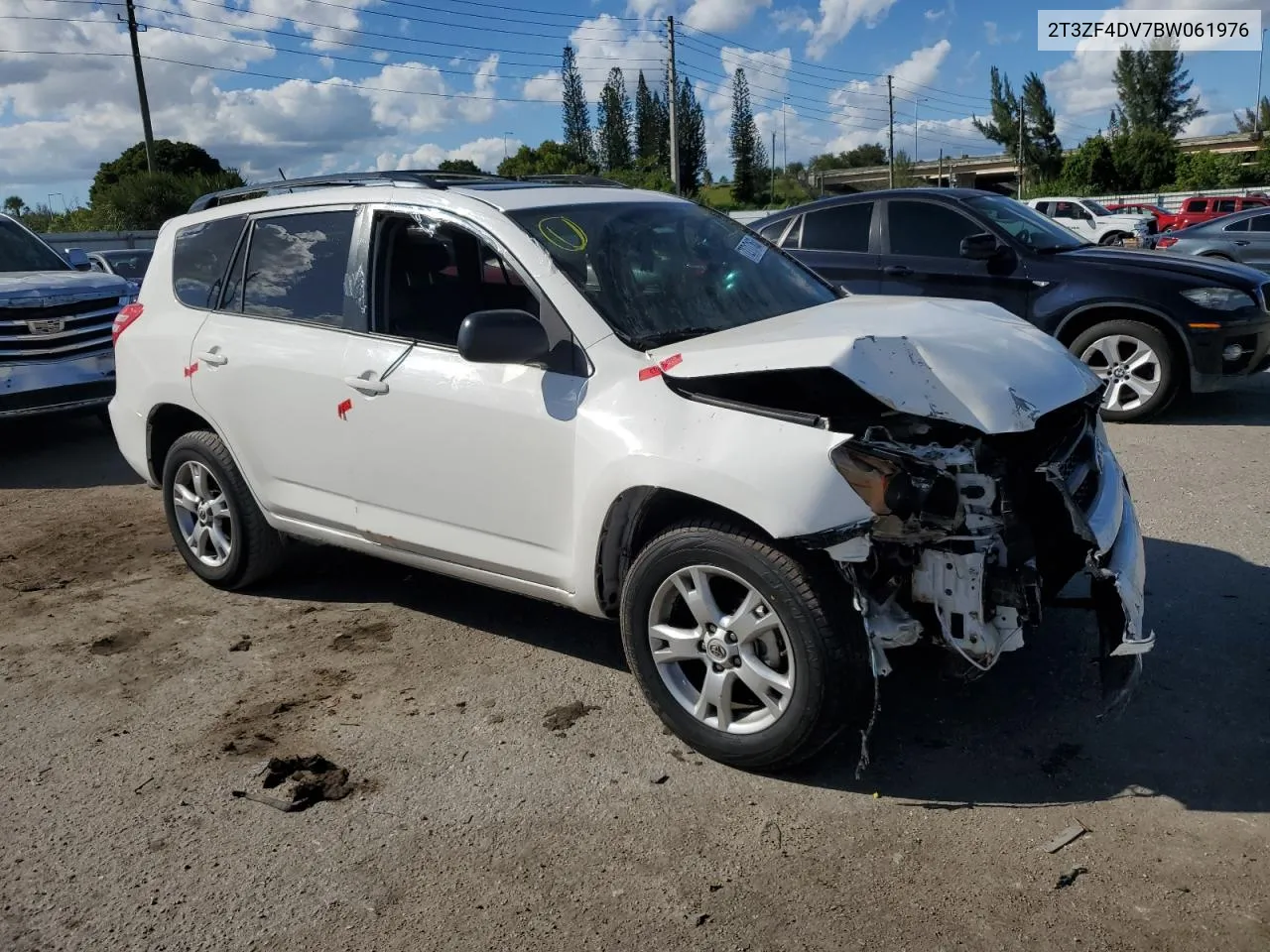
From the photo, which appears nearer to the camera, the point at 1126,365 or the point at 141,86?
the point at 1126,365

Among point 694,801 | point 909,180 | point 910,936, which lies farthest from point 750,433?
point 909,180

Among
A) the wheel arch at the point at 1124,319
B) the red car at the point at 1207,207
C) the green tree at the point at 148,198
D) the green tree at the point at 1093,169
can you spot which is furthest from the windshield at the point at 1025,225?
the green tree at the point at 1093,169

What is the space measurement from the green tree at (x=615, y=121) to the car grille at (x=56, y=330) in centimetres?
7854

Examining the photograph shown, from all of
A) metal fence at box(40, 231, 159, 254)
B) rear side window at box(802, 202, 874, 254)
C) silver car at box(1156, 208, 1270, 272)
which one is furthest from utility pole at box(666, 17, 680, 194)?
rear side window at box(802, 202, 874, 254)

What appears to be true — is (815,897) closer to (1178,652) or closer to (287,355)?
(1178,652)

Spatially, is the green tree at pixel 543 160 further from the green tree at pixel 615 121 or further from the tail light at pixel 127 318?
the tail light at pixel 127 318

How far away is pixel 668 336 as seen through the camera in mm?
3898

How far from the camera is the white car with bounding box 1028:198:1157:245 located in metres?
27.3

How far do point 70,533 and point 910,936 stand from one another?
19.1 feet

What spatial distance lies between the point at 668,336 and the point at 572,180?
53.6 inches

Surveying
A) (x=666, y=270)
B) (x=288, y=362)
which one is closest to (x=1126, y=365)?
(x=666, y=270)

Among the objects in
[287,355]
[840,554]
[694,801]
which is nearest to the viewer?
[840,554]

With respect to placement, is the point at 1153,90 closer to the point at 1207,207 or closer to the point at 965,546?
the point at 1207,207

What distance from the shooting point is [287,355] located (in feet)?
15.4
